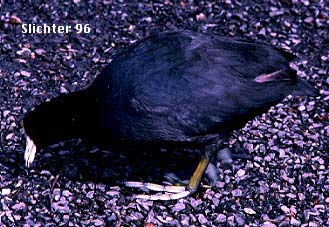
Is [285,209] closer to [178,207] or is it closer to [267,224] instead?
[267,224]

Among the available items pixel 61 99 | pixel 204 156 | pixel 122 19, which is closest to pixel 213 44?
pixel 204 156

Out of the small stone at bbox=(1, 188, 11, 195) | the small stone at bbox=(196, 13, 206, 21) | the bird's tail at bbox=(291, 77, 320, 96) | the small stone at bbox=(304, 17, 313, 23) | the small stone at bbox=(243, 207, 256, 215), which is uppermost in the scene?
the bird's tail at bbox=(291, 77, 320, 96)

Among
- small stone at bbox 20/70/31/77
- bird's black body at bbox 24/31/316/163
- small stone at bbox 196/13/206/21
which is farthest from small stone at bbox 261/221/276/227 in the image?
small stone at bbox 196/13/206/21

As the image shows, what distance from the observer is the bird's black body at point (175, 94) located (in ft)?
16.1

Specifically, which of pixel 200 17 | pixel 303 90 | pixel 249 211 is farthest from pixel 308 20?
pixel 249 211

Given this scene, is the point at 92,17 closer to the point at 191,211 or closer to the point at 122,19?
the point at 122,19

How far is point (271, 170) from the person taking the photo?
5656mm

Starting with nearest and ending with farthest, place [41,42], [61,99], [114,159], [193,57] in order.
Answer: [193,57] < [61,99] < [114,159] < [41,42]

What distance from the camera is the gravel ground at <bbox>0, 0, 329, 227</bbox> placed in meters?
5.29

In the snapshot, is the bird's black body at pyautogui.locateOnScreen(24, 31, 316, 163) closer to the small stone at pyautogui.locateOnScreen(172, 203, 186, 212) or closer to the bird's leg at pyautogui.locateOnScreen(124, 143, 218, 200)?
the bird's leg at pyautogui.locateOnScreen(124, 143, 218, 200)

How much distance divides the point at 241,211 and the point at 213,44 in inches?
48.6

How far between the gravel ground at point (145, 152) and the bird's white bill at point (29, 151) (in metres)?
0.18

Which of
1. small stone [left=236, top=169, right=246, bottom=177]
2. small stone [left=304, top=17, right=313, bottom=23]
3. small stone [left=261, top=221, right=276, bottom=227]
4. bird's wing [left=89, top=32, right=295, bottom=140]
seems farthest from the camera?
small stone [left=304, top=17, right=313, bottom=23]

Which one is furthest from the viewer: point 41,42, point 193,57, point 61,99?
point 41,42
